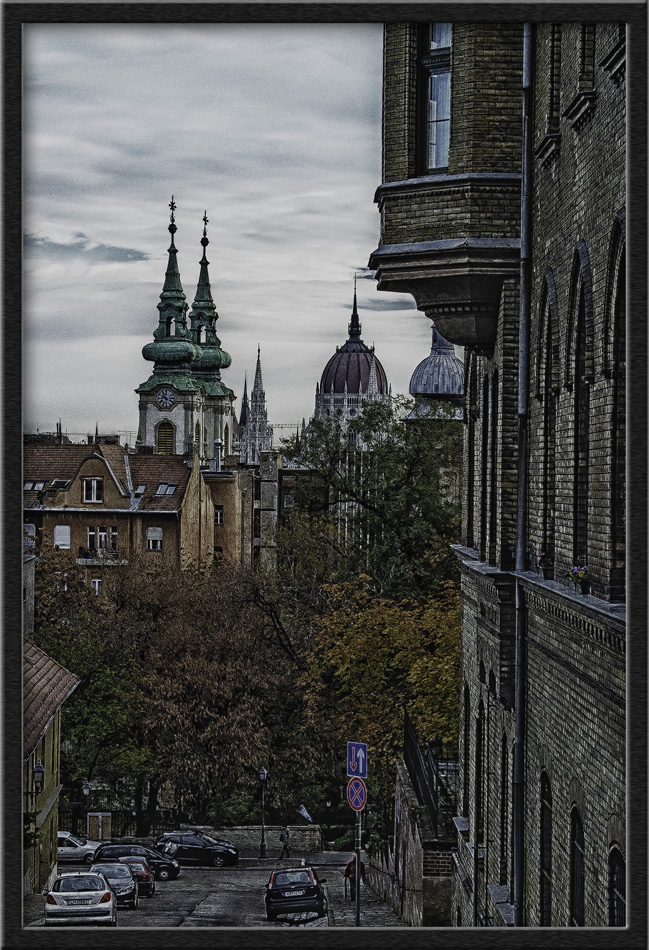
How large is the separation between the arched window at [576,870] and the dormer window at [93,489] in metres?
17.9

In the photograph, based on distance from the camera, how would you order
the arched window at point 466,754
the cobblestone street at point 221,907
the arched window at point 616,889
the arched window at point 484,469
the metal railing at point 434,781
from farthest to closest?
the metal railing at point 434,781, the arched window at point 466,754, the arched window at point 484,469, the cobblestone street at point 221,907, the arched window at point 616,889

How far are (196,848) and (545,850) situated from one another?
12.8 metres

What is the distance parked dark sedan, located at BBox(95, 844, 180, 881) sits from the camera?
59.7 ft

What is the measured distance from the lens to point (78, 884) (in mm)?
12023

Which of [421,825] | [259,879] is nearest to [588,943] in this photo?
[259,879]

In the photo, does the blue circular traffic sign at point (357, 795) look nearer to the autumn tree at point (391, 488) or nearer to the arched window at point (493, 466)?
the arched window at point (493, 466)

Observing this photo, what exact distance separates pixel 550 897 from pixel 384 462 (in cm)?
2360

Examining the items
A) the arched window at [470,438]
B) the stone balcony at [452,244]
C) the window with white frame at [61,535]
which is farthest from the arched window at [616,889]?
the window with white frame at [61,535]

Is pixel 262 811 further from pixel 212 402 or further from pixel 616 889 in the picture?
pixel 212 402

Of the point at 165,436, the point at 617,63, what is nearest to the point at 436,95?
the point at 617,63

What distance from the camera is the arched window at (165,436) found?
8900cm

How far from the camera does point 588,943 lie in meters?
9.44

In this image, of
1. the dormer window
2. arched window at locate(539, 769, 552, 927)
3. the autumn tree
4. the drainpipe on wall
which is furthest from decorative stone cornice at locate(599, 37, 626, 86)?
the autumn tree

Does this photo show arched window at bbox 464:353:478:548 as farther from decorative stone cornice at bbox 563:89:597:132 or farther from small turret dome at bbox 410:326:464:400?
small turret dome at bbox 410:326:464:400
